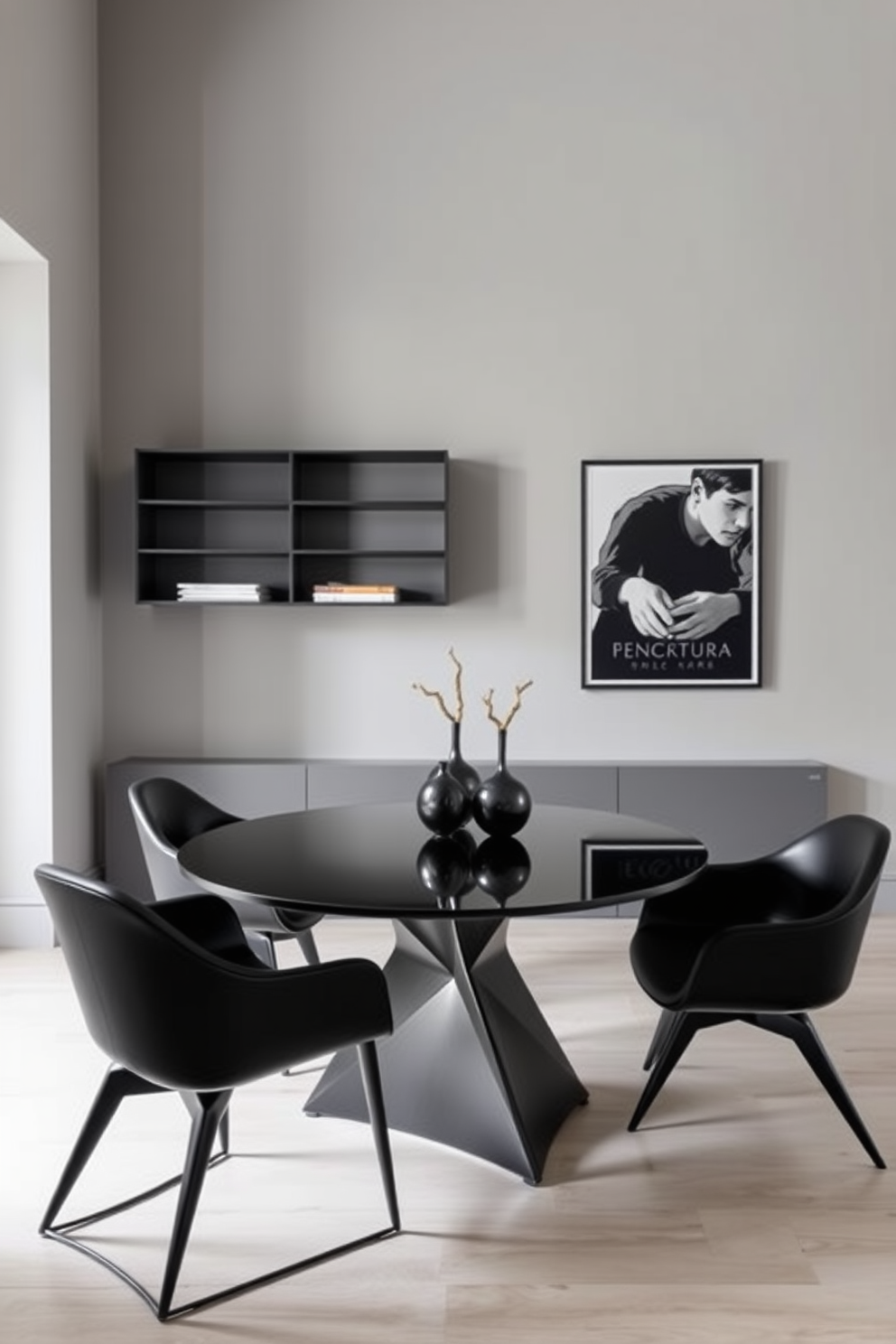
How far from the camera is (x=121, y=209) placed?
5.14 m

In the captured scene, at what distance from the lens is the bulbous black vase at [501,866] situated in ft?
8.27

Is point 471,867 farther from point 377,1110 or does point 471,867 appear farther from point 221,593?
point 221,593

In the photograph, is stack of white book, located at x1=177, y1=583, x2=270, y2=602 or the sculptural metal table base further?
stack of white book, located at x1=177, y1=583, x2=270, y2=602

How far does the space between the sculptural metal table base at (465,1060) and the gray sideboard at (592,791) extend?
6.08 ft

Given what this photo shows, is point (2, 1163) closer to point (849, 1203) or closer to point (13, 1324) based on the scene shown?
point (13, 1324)

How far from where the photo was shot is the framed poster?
16.7ft

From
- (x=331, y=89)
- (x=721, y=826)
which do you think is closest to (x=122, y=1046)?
(x=721, y=826)

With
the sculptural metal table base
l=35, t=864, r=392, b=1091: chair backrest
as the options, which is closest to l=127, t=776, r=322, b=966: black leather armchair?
the sculptural metal table base

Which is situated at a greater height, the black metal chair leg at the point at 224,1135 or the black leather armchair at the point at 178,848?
the black leather armchair at the point at 178,848

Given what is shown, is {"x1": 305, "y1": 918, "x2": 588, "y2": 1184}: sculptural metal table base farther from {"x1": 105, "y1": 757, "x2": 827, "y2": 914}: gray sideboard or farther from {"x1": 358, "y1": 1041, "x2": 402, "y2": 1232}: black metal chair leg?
{"x1": 105, "y1": 757, "x2": 827, "y2": 914}: gray sideboard

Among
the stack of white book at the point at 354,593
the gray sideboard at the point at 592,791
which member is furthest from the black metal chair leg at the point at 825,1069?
the stack of white book at the point at 354,593

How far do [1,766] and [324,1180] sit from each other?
2475mm

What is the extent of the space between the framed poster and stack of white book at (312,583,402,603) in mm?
851

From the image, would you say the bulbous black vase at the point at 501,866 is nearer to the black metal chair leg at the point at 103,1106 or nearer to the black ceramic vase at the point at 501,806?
the black ceramic vase at the point at 501,806
